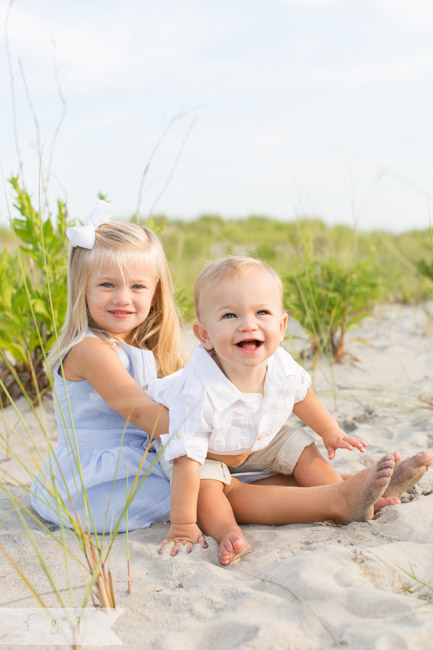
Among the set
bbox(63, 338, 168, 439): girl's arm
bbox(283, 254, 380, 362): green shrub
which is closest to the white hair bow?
bbox(63, 338, 168, 439): girl's arm

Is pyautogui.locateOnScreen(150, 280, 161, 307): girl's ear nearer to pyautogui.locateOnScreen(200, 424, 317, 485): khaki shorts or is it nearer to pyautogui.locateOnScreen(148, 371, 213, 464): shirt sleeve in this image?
pyautogui.locateOnScreen(148, 371, 213, 464): shirt sleeve

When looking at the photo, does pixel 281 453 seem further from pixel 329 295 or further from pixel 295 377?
pixel 329 295

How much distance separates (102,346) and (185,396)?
461 millimetres

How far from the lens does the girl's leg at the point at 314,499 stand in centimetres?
198

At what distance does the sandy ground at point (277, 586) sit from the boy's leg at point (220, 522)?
4 centimetres

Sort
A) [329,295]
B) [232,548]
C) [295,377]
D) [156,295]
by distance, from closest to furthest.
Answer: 1. [232,548]
2. [295,377]
3. [156,295]
4. [329,295]

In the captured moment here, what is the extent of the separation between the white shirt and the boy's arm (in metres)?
0.04

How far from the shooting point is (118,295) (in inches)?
95.8

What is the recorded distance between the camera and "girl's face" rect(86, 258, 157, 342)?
243cm

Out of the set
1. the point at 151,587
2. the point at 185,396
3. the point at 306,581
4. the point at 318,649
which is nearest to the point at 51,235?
the point at 185,396

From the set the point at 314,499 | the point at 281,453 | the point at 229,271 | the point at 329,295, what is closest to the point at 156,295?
the point at 229,271

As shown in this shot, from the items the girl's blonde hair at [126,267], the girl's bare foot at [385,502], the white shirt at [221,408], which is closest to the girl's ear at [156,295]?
the girl's blonde hair at [126,267]

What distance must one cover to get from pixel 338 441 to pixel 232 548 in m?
0.60

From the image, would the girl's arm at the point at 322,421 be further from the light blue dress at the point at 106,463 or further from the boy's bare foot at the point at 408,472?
the light blue dress at the point at 106,463
